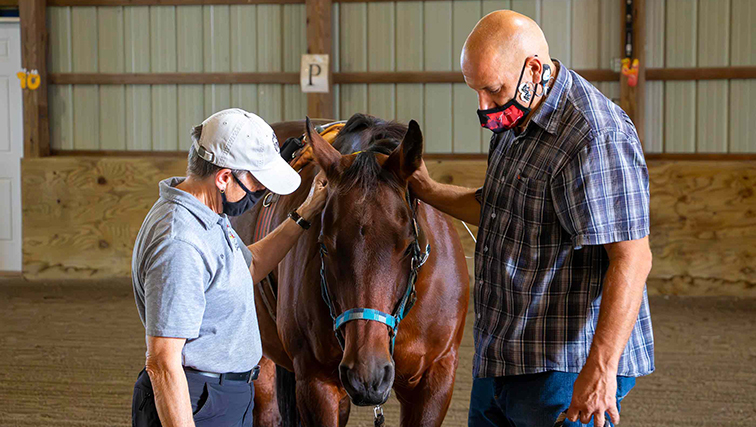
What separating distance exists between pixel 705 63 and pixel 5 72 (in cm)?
700

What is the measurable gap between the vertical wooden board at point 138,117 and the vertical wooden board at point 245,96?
2.93 feet

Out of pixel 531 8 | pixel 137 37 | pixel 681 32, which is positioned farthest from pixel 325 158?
pixel 137 37

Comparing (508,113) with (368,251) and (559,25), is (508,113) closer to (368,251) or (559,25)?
(368,251)

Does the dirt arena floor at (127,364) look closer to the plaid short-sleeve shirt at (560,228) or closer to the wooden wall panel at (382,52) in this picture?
the plaid short-sleeve shirt at (560,228)

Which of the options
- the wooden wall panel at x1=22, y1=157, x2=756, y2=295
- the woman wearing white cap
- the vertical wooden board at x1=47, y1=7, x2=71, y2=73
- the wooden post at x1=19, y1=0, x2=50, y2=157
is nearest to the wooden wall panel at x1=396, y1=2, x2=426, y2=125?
the wooden wall panel at x1=22, y1=157, x2=756, y2=295

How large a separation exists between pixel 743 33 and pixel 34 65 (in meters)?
6.82

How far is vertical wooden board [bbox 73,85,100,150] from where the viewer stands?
729 cm

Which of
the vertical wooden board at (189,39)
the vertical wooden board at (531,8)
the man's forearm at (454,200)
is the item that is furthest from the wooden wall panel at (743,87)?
the man's forearm at (454,200)

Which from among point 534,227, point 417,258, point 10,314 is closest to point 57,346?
point 10,314

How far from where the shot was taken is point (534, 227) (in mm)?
1608

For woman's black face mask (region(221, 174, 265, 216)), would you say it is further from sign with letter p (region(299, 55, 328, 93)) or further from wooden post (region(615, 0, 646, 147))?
wooden post (region(615, 0, 646, 147))

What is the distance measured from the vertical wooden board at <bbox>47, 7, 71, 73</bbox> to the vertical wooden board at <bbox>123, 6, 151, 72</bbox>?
0.60 metres

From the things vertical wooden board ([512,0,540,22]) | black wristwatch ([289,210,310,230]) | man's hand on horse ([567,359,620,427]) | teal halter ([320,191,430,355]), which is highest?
vertical wooden board ([512,0,540,22])

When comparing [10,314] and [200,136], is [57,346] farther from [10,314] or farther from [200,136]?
[200,136]
